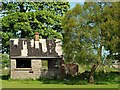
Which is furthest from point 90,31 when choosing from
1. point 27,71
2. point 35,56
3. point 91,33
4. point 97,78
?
point 27,71

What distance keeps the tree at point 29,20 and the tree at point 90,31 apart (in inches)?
372

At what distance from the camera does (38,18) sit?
40.0 meters

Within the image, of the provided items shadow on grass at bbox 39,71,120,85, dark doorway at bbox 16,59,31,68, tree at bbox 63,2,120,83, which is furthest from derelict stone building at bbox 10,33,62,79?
tree at bbox 63,2,120,83

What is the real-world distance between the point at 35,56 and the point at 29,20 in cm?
703

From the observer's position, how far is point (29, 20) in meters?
39.4

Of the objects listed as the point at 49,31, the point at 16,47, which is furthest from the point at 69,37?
the point at 49,31

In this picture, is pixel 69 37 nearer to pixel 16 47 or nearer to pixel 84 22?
pixel 84 22

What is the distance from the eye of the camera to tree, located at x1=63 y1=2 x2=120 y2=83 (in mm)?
29156

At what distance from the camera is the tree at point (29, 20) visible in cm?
3881

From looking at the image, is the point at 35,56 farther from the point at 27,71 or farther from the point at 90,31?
the point at 90,31

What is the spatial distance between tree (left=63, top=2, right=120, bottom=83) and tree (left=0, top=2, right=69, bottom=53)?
945cm

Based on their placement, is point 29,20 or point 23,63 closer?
point 23,63

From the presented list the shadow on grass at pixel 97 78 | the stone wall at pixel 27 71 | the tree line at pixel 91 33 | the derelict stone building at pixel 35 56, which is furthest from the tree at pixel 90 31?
the stone wall at pixel 27 71

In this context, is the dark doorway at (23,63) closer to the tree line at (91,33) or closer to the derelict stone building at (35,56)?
the derelict stone building at (35,56)
